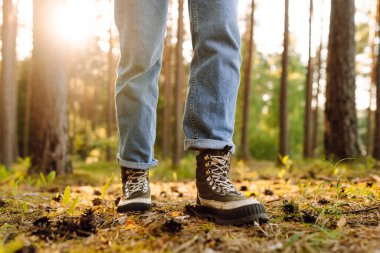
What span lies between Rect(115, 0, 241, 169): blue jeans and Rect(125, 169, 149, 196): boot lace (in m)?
0.05

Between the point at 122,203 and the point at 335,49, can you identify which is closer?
the point at 122,203

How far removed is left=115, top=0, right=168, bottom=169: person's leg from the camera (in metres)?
2.09

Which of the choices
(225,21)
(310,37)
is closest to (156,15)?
(225,21)

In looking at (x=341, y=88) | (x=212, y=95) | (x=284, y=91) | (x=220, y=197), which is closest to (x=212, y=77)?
(x=212, y=95)

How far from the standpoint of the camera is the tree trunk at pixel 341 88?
6.55m

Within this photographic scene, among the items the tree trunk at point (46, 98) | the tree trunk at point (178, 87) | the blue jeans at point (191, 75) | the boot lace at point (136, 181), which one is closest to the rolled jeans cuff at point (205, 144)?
the blue jeans at point (191, 75)

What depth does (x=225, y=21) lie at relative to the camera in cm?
199

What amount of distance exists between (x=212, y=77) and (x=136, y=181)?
0.74 metres

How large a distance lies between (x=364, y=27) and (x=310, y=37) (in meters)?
8.32

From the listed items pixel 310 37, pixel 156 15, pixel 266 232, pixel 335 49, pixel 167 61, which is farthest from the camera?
pixel 167 61

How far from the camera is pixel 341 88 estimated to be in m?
6.62

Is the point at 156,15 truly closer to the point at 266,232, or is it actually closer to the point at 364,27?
the point at 266,232

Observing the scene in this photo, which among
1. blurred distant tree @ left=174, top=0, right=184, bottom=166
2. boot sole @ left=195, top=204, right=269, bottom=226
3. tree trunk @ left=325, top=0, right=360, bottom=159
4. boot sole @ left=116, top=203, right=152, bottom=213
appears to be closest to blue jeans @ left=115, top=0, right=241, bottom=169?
boot sole @ left=116, top=203, right=152, bottom=213

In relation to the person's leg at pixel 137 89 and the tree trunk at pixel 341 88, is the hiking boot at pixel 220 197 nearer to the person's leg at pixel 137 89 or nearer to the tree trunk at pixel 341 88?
the person's leg at pixel 137 89
